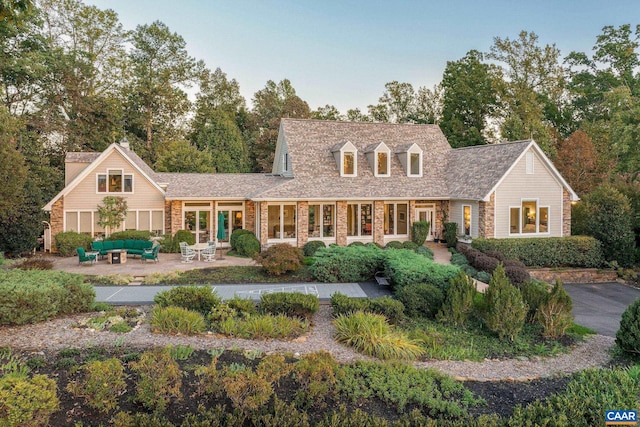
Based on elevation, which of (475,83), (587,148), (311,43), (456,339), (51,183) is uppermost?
(475,83)

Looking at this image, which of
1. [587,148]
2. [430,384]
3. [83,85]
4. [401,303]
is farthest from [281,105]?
[430,384]

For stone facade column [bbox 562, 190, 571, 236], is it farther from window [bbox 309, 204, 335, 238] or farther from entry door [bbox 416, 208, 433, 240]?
window [bbox 309, 204, 335, 238]

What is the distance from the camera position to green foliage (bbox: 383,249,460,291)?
1118cm

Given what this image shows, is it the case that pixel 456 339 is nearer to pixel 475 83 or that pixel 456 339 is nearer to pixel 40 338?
pixel 40 338

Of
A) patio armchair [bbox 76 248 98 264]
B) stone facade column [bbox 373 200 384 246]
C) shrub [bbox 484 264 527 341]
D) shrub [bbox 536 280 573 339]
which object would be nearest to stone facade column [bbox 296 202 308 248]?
stone facade column [bbox 373 200 384 246]

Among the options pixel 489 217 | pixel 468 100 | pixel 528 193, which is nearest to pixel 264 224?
pixel 489 217

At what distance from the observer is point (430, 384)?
6.24m

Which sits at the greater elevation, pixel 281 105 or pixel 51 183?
pixel 281 105

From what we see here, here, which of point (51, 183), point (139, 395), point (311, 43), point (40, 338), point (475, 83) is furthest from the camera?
point (475, 83)

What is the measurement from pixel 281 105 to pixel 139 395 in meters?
40.1

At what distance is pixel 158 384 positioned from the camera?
17.4 feet

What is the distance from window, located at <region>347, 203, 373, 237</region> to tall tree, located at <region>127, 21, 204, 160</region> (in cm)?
2398

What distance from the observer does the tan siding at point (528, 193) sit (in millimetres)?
20406

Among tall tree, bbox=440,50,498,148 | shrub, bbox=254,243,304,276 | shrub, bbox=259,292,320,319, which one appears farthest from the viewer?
tall tree, bbox=440,50,498,148
